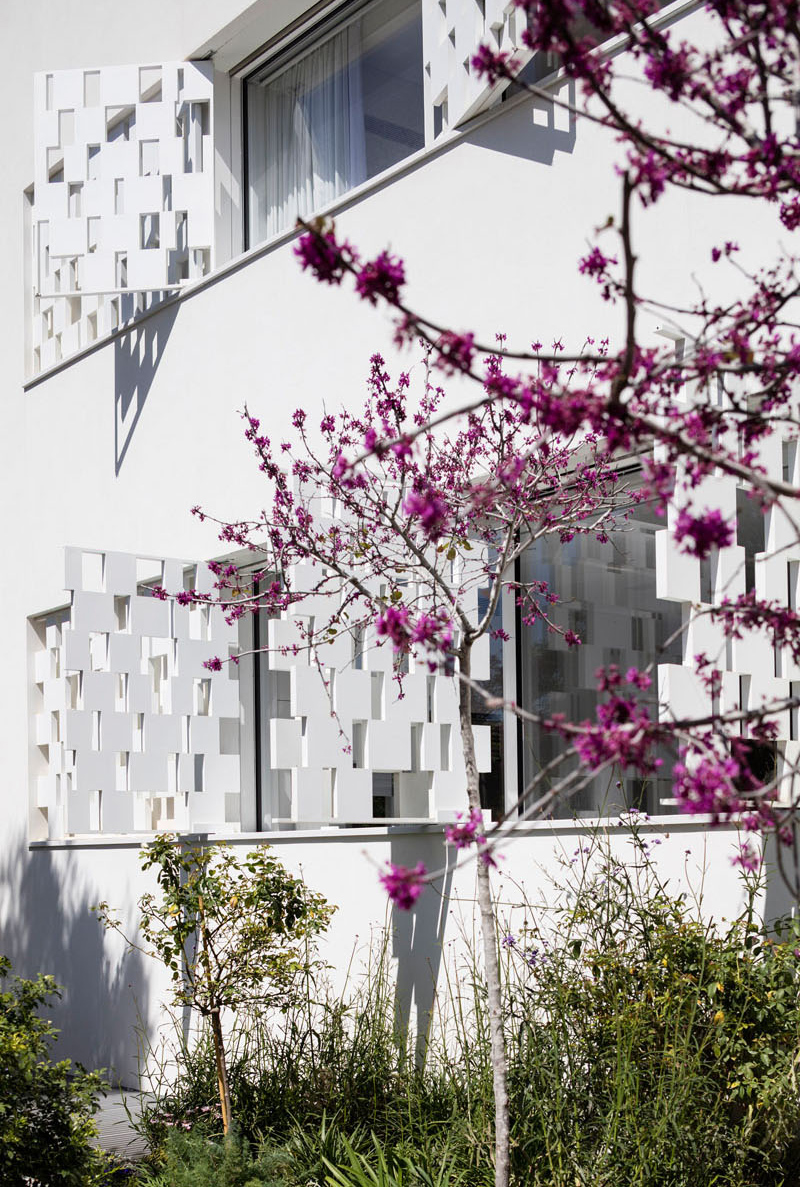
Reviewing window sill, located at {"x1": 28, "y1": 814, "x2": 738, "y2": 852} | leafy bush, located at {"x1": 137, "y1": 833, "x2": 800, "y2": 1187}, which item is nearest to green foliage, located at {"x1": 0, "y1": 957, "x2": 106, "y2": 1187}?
leafy bush, located at {"x1": 137, "y1": 833, "x2": 800, "y2": 1187}

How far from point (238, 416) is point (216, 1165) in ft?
13.7

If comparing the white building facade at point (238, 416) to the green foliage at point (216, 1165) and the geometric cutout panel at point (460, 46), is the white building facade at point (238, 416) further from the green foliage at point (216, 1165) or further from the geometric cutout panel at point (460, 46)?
the green foliage at point (216, 1165)

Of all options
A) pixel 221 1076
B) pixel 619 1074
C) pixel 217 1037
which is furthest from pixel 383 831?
pixel 619 1074

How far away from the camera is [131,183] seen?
7906 millimetres

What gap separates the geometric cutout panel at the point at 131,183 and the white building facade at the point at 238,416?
0.02 meters

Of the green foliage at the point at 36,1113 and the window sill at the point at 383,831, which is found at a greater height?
the window sill at the point at 383,831

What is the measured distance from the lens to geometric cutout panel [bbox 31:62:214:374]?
777 centimetres

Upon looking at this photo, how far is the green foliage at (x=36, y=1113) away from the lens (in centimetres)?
403

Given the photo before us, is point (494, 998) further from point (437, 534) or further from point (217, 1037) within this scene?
point (217, 1037)

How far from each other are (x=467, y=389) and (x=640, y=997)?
9.35 feet

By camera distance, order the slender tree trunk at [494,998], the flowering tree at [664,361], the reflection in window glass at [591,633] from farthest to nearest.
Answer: the reflection in window glass at [591,633] → the slender tree trunk at [494,998] → the flowering tree at [664,361]

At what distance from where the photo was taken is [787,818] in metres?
1.70

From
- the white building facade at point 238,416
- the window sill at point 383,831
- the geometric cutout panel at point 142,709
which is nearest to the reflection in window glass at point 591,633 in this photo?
the white building facade at point 238,416

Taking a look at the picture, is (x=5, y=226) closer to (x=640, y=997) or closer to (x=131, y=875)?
(x=131, y=875)
